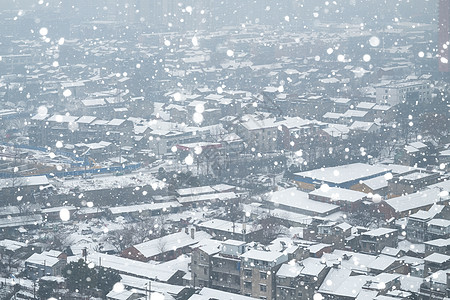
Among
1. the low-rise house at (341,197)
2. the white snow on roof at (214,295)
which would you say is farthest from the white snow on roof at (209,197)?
the white snow on roof at (214,295)

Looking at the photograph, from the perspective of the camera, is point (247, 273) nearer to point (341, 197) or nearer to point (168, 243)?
Answer: point (168, 243)

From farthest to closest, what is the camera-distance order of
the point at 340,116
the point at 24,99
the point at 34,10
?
the point at 34,10, the point at 24,99, the point at 340,116

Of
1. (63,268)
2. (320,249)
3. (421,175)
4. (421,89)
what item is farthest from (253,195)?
(421,89)

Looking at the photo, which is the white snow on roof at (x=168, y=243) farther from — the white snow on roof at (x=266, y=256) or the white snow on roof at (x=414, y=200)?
the white snow on roof at (x=414, y=200)

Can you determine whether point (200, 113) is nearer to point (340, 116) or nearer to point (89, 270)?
point (340, 116)

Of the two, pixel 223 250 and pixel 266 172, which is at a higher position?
pixel 223 250
